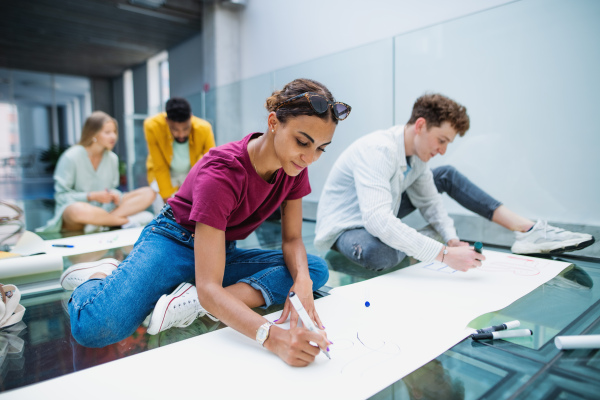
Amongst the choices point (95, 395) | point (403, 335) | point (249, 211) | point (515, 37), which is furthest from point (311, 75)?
point (95, 395)

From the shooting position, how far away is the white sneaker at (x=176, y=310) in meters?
1.07

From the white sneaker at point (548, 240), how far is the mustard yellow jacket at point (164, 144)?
6.82 feet

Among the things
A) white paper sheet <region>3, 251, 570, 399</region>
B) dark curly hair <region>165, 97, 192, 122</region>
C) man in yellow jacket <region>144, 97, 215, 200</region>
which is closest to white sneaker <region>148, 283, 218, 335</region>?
white paper sheet <region>3, 251, 570, 399</region>

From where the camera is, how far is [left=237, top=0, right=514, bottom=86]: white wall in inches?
123

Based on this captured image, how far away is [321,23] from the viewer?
159 inches

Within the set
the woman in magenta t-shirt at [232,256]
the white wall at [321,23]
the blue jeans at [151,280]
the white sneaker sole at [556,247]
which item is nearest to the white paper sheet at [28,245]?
the woman in magenta t-shirt at [232,256]

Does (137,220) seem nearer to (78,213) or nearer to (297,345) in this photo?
(78,213)

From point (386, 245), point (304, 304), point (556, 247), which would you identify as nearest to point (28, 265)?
point (304, 304)

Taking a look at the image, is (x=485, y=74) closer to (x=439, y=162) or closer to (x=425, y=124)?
(x=439, y=162)

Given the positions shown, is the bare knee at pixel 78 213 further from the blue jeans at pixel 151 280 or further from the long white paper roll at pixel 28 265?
the blue jeans at pixel 151 280

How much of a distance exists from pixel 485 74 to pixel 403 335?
1.96 metres

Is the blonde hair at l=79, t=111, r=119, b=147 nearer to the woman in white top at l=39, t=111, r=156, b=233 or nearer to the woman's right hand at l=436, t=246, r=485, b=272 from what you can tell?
the woman in white top at l=39, t=111, r=156, b=233

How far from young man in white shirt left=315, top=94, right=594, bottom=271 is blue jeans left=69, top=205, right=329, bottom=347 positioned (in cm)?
33

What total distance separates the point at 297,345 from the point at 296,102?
0.56m
